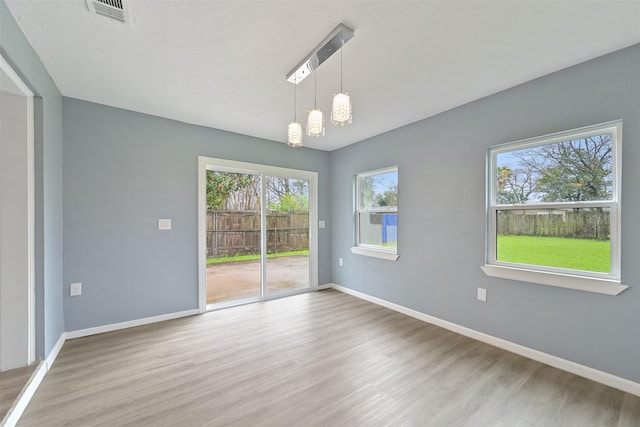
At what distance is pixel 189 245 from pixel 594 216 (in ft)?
13.7

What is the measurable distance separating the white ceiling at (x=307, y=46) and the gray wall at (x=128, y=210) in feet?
1.29

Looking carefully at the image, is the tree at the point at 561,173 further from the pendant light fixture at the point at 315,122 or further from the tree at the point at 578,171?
the pendant light fixture at the point at 315,122

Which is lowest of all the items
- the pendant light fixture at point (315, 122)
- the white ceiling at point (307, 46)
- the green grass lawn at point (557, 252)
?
the green grass lawn at point (557, 252)

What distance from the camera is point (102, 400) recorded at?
70.4 inches

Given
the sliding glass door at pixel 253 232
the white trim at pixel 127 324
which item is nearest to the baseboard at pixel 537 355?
the sliding glass door at pixel 253 232

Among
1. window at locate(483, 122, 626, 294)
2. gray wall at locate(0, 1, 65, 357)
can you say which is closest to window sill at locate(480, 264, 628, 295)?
window at locate(483, 122, 626, 294)

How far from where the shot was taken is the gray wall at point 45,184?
1.73m

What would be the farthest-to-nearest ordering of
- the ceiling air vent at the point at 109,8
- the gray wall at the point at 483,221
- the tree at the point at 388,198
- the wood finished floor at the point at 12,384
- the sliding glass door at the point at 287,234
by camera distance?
the sliding glass door at the point at 287,234 < the tree at the point at 388,198 < the gray wall at the point at 483,221 < the wood finished floor at the point at 12,384 < the ceiling air vent at the point at 109,8

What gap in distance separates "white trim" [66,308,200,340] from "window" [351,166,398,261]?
8.53 ft

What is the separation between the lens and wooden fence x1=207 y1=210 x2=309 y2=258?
374 cm

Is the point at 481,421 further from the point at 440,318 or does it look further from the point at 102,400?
the point at 102,400

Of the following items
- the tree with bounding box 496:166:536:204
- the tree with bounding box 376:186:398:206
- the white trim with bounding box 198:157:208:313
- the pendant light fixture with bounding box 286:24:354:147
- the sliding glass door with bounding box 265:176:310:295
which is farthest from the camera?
the sliding glass door with bounding box 265:176:310:295

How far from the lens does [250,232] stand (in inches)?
157

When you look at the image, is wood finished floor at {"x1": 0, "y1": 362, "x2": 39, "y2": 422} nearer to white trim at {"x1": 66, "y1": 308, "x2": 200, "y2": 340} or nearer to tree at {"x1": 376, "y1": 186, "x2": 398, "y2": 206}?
white trim at {"x1": 66, "y1": 308, "x2": 200, "y2": 340}
